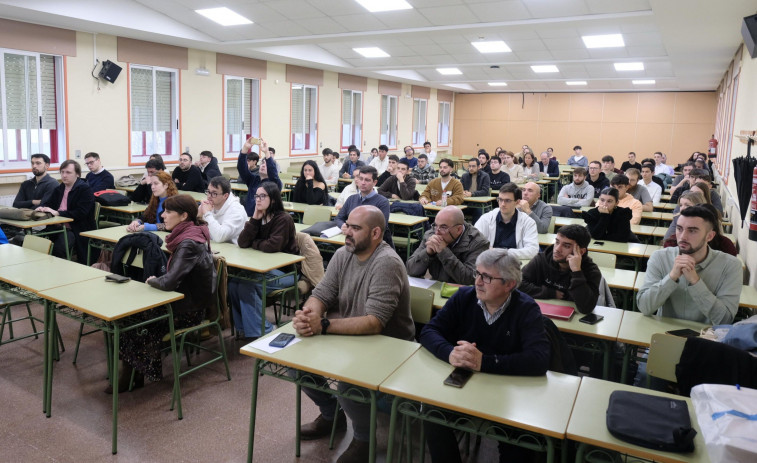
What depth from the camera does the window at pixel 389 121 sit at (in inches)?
628

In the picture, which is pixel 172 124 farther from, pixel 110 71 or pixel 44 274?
pixel 44 274

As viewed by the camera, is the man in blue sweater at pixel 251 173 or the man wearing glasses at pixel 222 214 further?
the man in blue sweater at pixel 251 173

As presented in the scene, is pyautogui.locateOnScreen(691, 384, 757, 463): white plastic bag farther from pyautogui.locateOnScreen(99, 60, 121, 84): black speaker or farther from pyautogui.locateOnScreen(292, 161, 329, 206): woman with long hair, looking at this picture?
pyautogui.locateOnScreen(99, 60, 121, 84): black speaker

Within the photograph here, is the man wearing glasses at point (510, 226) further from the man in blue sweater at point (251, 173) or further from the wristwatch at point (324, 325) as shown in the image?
the man in blue sweater at point (251, 173)

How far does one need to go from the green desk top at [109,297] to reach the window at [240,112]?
24.9 feet

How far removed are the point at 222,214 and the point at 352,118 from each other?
33.6ft

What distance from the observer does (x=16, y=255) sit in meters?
4.15

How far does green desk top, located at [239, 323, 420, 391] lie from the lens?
2318 mm

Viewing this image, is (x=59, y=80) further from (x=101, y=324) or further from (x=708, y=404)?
(x=708, y=404)

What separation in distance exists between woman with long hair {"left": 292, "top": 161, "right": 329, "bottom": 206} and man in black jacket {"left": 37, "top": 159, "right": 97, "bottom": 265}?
244 centimetres

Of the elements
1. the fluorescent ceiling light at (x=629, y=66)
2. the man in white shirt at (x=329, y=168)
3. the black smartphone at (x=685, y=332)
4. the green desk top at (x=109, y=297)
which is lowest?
the green desk top at (x=109, y=297)

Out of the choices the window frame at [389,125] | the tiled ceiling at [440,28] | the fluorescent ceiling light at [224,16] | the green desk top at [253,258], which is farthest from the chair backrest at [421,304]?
the window frame at [389,125]

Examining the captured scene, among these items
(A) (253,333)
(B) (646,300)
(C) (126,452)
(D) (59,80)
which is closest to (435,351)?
(B) (646,300)

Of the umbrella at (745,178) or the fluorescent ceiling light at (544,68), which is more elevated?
the fluorescent ceiling light at (544,68)
